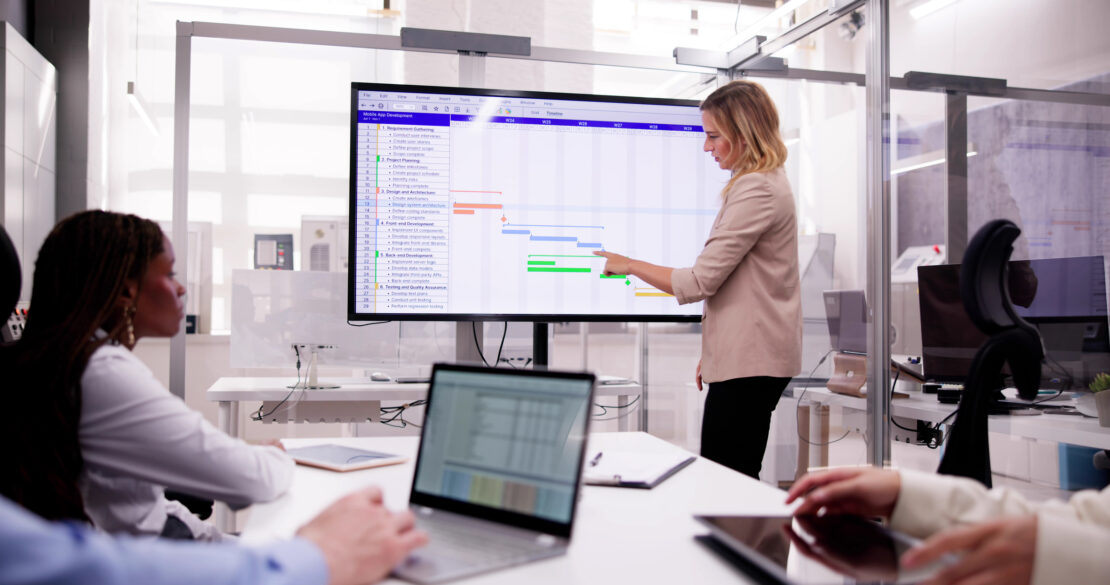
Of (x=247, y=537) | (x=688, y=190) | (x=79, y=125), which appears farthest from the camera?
(x=79, y=125)

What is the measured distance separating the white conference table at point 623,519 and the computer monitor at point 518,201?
3.89ft

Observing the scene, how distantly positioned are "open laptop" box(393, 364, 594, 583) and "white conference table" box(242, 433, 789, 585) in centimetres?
4

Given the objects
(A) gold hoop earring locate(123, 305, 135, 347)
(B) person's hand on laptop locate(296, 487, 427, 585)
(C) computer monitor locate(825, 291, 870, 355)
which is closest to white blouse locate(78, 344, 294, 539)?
(A) gold hoop earring locate(123, 305, 135, 347)

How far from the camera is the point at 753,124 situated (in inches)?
84.4

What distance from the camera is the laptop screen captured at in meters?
0.91

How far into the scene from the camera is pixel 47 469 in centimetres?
104

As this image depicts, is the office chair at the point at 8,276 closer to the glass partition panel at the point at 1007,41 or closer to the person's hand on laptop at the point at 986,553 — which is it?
the person's hand on laptop at the point at 986,553

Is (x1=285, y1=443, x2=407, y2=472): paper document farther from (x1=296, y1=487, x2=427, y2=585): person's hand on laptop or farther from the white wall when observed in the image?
the white wall

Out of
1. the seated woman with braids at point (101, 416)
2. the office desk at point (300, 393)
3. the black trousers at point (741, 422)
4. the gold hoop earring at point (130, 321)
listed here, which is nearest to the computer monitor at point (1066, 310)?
the black trousers at point (741, 422)

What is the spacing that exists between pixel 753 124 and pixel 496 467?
153 cm

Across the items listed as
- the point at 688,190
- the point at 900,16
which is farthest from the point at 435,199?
the point at 900,16

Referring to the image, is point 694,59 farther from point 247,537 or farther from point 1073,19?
point 247,537

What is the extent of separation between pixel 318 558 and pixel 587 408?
1.11 ft

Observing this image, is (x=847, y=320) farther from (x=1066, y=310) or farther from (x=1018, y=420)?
(x=1066, y=310)
